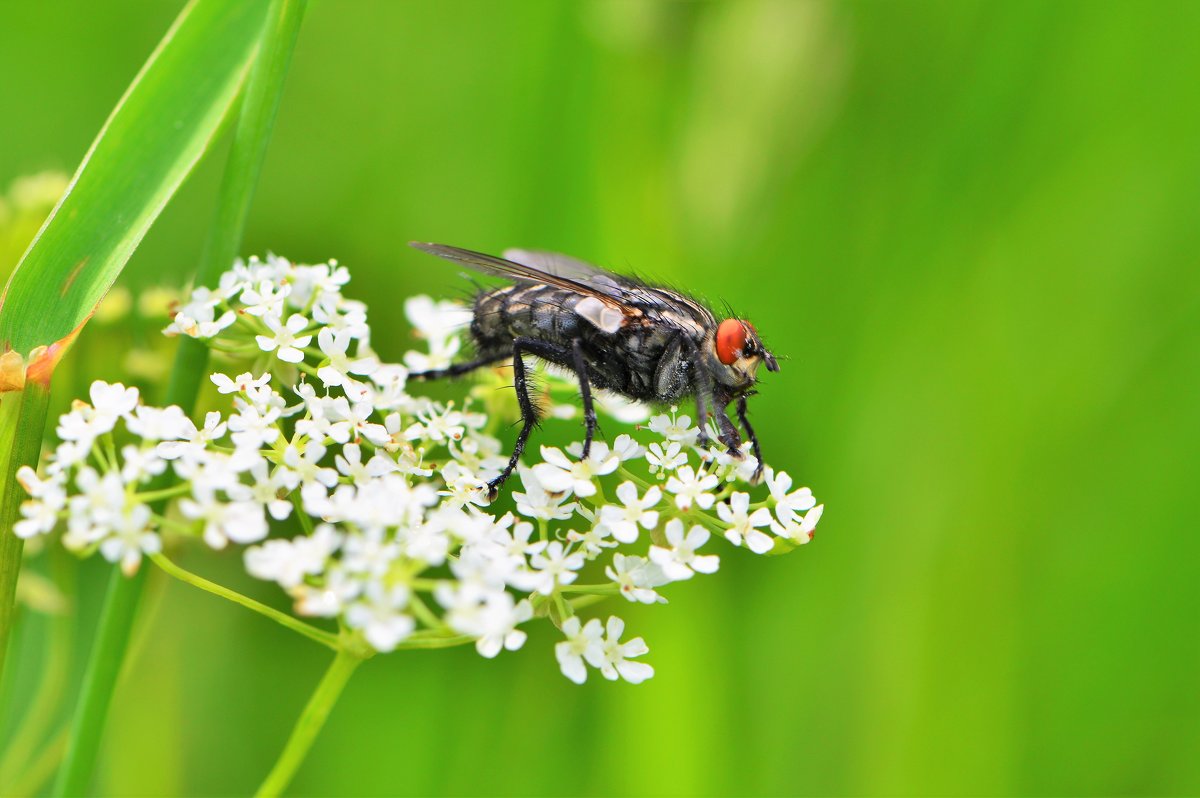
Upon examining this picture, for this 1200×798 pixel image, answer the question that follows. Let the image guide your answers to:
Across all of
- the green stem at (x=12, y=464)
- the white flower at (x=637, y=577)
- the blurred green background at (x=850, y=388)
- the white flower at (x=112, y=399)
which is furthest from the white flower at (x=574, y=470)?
the blurred green background at (x=850, y=388)

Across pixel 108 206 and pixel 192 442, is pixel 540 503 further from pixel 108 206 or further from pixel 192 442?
pixel 108 206

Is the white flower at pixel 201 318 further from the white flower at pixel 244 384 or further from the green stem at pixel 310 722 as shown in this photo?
the green stem at pixel 310 722

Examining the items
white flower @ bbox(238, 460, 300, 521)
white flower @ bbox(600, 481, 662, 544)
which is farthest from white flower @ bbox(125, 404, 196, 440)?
white flower @ bbox(600, 481, 662, 544)

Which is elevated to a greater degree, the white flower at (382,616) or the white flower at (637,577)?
the white flower at (637,577)

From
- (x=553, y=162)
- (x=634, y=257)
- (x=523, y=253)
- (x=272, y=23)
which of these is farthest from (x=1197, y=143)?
(x=272, y=23)

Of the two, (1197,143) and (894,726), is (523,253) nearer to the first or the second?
(894,726)

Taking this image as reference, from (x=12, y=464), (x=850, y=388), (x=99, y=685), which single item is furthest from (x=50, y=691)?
(x=850, y=388)
